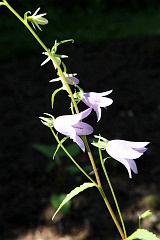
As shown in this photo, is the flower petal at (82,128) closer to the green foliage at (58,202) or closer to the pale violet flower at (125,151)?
the pale violet flower at (125,151)

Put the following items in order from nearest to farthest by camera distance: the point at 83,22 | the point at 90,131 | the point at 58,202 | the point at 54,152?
the point at 90,131
the point at 58,202
the point at 54,152
the point at 83,22

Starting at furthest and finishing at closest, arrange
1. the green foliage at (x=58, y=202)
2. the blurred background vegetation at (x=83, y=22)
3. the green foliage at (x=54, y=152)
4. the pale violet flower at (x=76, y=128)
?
the blurred background vegetation at (x=83, y=22) → the green foliage at (x=54, y=152) → the green foliage at (x=58, y=202) → the pale violet flower at (x=76, y=128)

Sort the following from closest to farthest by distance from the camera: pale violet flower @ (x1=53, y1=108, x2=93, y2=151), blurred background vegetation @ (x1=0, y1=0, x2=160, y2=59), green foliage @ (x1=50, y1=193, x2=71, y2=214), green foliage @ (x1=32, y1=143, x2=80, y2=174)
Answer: pale violet flower @ (x1=53, y1=108, x2=93, y2=151)
green foliage @ (x1=50, y1=193, x2=71, y2=214)
green foliage @ (x1=32, y1=143, x2=80, y2=174)
blurred background vegetation @ (x1=0, y1=0, x2=160, y2=59)

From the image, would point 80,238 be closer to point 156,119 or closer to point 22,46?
point 156,119

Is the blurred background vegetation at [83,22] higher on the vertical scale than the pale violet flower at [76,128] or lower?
lower

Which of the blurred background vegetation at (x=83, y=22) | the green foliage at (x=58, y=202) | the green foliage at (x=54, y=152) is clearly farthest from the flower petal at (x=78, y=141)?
the blurred background vegetation at (x=83, y=22)

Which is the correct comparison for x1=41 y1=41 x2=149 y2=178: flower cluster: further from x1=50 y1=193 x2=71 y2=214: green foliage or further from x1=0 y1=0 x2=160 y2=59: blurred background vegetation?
x1=0 y1=0 x2=160 y2=59: blurred background vegetation

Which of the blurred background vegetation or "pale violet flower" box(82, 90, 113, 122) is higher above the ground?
"pale violet flower" box(82, 90, 113, 122)

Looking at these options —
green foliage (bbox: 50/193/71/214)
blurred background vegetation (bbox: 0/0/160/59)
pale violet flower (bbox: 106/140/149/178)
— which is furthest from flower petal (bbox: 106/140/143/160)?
blurred background vegetation (bbox: 0/0/160/59)

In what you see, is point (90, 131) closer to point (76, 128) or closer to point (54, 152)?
point (76, 128)

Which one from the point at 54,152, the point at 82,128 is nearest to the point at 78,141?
the point at 82,128
